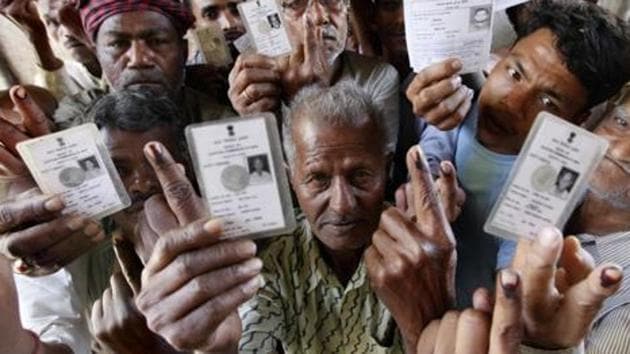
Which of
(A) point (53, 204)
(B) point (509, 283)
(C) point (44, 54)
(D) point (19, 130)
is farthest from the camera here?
(C) point (44, 54)

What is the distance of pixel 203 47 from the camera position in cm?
209

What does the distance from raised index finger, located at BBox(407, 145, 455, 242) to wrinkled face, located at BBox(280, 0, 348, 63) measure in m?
0.93

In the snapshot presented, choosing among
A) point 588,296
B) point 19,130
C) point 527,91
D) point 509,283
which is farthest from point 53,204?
point 527,91

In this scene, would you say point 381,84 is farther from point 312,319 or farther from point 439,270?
point 439,270

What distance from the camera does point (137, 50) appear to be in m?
1.89

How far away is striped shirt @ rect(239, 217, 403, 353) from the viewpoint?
1.51 m

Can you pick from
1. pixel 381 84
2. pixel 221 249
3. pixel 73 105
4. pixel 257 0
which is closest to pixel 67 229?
pixel 221 249

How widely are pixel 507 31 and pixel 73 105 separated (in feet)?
5.18

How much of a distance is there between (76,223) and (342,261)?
68 cm

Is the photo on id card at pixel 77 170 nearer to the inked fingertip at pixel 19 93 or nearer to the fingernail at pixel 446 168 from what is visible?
the inked fingertip at pixel 19 93

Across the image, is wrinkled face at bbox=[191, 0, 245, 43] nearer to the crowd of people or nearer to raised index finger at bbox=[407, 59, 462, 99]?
the crowd of people

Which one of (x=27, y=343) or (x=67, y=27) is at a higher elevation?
(x=67, y=27)

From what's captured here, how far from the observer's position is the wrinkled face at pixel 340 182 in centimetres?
147

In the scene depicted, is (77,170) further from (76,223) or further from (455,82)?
(455,82)
